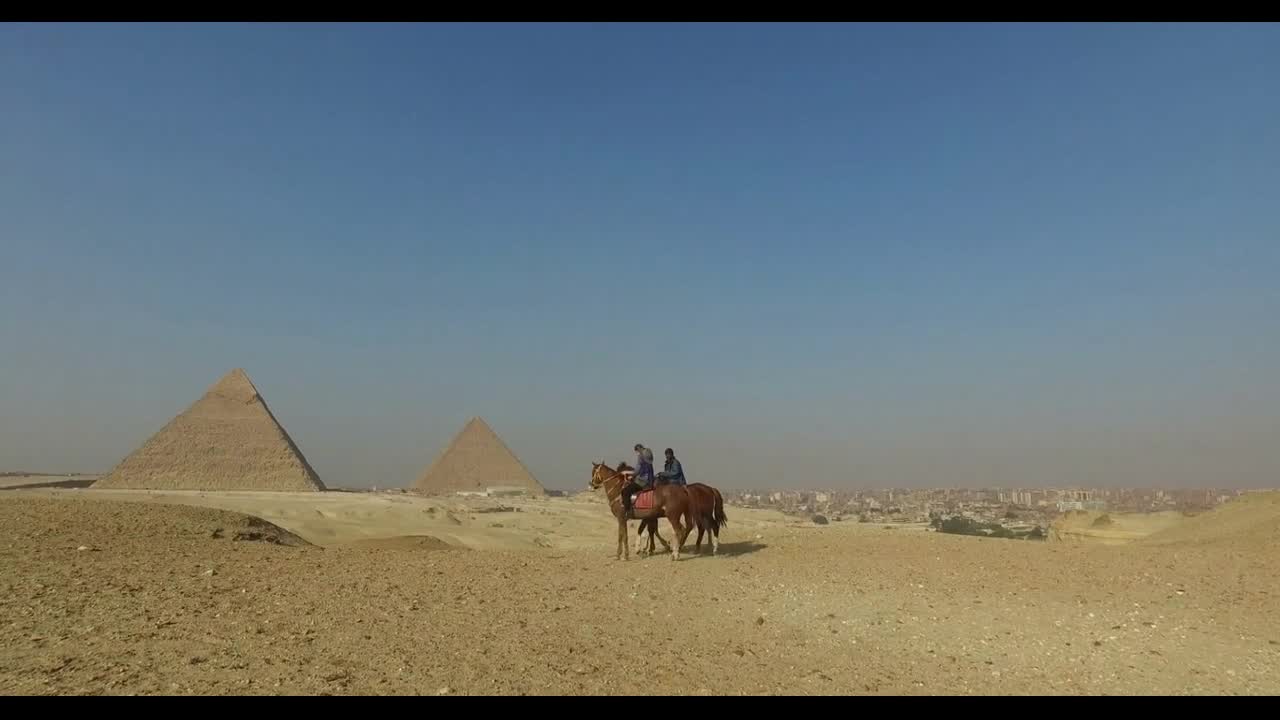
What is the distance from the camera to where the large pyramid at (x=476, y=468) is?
10181cm

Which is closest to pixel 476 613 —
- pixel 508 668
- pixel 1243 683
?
pixel 508 668

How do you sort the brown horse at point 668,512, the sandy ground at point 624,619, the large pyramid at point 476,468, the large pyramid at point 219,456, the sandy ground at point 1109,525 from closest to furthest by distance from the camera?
the sandy ground at point 624,619 → the brown horse at point 668,512 → the sandy ground at point 1109,525 → the large pyramid at point 219,456 → the large pyramid at point 476,468

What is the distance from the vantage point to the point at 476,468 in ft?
343

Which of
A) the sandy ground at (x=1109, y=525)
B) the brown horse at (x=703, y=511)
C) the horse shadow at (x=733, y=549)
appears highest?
the brown horse at (x=703, y=511)

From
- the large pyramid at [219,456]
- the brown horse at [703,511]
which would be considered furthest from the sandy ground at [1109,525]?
the large pyramid at [219,456]

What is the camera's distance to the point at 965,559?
13320mm

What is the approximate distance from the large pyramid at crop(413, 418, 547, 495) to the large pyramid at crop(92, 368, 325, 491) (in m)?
15.5

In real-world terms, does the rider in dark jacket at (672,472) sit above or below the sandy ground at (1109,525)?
above

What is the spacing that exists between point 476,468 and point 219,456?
32795 millimetres

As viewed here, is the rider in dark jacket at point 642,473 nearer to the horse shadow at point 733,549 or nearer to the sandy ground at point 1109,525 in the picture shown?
the horse shadow at point 733,549

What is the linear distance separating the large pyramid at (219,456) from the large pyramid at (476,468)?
51.0 feet

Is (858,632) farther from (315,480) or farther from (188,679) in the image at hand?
(315,480)

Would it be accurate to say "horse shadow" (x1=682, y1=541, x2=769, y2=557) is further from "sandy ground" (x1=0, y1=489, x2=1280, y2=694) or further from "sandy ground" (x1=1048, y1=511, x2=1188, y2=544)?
"sandy ground" (x1=1048, y1=511, x2=1188, y2=544)

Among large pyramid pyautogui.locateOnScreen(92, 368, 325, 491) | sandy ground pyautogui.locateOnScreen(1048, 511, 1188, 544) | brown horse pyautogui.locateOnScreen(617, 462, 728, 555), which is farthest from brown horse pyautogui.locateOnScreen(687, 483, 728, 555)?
large pyramid pyautogui.locateOnScreen(92, 368, 325, 491)
